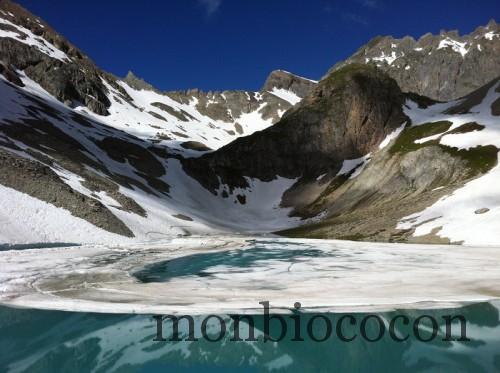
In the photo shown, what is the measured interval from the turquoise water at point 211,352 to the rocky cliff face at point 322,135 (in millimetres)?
99264

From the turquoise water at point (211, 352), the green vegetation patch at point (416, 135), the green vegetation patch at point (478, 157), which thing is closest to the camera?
the turquoise water at point (211, 352)

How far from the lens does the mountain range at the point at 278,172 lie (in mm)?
47688

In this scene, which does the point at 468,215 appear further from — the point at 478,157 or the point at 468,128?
the point at 468,128

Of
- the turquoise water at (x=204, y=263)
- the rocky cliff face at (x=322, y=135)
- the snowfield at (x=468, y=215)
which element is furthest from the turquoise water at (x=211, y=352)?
the rocky cliff face at (x=322, y=135)

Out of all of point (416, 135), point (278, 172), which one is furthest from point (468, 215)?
point (278, 172)

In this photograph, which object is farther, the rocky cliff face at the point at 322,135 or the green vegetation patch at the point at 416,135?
the rocky cliff face at the point at 322,135

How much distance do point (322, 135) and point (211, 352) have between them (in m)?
115

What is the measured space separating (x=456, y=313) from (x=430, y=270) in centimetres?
1023

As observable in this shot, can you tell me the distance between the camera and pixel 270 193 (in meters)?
118

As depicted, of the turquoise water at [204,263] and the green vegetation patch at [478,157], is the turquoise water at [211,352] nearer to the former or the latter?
the turquoise water at [204,263]

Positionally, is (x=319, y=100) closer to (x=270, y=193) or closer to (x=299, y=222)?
(x=270, y=193)

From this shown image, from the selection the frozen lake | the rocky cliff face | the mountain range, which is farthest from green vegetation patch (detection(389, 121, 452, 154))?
the frozen lake

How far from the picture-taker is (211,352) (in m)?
12.8

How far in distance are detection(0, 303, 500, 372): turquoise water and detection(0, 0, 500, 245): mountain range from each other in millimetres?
29506
